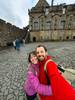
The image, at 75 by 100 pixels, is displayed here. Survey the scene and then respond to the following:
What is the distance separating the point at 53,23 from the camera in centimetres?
3947

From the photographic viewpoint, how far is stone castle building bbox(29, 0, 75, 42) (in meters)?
38.8

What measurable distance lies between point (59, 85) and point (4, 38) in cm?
1826

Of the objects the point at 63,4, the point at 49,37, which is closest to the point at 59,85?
the point at 49,37

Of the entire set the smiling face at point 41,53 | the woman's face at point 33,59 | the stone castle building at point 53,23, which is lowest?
the woman's face at point 33,59

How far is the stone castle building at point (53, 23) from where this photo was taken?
38.8 m

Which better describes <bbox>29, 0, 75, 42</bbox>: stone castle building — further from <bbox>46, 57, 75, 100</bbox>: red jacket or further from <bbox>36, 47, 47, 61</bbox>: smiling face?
<bbox>46, 57, 75, 100</bbox>: red jacket

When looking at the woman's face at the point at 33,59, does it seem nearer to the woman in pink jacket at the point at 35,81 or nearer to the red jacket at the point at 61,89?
the woman in pink jacket at the point at 35,81

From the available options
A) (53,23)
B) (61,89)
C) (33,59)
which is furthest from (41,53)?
(53,23)

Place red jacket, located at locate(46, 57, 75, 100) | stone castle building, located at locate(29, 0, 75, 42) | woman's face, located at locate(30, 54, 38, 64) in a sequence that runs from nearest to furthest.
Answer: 1. red jacket, located at locate(46, 57, 75, 100)
2. woman's face, located at locate(30, 54, 38, 64)
3. stone castle building, located at locate(29, 0, 75, 42)

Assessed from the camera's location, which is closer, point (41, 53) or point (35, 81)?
point (41, 53)

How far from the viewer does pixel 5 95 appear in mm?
4590

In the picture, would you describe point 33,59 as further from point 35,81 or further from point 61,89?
point 61,89

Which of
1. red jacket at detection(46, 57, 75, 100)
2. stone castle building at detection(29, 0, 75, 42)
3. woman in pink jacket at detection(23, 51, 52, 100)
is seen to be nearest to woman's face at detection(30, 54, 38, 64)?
woman in pink jacket at detection(23, 51, 52, 100)

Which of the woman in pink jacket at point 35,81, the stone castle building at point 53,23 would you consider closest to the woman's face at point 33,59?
the woman in pink jacket at point 35,81
